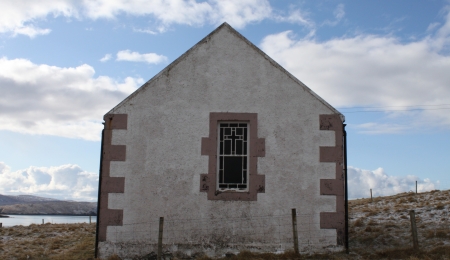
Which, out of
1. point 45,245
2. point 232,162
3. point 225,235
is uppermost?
point 232,162

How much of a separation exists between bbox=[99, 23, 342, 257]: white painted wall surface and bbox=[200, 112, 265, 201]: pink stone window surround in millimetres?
120

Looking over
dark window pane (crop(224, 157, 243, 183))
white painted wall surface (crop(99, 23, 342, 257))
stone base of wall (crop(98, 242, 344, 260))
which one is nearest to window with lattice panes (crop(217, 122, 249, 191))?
dark window pane (crop(224, 157, 243, 183))

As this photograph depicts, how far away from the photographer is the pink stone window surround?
995cm

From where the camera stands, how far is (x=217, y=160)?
10070 mm

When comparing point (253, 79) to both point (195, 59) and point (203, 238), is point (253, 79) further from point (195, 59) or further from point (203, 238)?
point (203, 238)

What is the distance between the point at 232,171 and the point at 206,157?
67 cm

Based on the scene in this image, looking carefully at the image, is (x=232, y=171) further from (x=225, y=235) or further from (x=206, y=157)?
(x=225, y=235)

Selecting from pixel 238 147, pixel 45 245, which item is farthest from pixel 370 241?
pixel 45 245

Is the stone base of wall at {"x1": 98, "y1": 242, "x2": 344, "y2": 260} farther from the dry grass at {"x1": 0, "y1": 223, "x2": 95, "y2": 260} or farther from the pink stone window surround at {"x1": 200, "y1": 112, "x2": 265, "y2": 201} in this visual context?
the pink stone window surround at {"x1": 200, "y1": 112, "x2": 265, "y2": 201}

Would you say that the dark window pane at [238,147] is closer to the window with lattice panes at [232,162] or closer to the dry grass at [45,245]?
the window with lattice panes at [232,162]

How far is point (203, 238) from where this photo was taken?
990cm

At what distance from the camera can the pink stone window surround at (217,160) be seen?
32.7ft

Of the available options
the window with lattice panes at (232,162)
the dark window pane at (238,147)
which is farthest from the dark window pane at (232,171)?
the dark window pane at (238,147)

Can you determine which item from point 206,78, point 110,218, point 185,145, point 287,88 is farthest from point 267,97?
point 110,218
